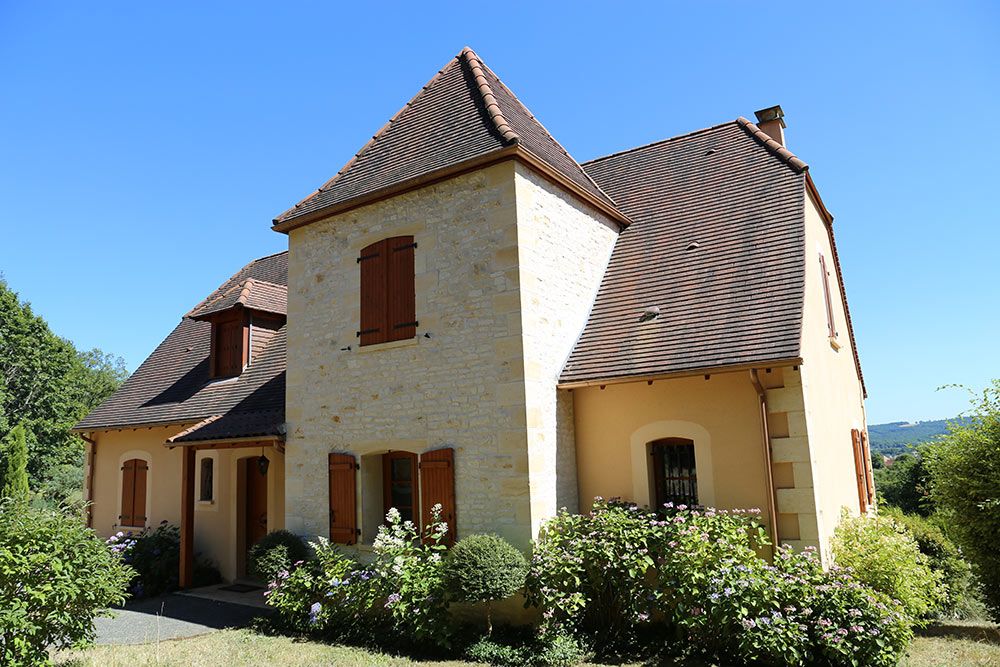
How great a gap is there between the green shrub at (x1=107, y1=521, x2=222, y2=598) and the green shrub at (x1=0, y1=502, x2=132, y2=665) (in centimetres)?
514

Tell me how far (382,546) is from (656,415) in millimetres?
4214

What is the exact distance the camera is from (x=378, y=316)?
10.3 m

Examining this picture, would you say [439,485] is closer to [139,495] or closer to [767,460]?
[767,460]

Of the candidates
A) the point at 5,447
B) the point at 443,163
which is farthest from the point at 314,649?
the point at 5,447

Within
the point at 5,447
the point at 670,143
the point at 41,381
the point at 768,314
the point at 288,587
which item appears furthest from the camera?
the point at 41,381

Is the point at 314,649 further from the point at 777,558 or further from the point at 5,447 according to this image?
the point at 5,447

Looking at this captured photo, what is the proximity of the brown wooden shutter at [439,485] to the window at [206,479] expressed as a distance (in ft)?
21.3

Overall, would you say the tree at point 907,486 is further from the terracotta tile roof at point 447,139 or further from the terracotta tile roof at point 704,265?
the terracotta tile roof at point 447,139

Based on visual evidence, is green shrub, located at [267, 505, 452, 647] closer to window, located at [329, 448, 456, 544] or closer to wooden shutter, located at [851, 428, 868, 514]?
window, located at [329, 448, 456, 544]

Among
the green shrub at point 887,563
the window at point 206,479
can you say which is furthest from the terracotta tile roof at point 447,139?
the green shrub at point 887,563

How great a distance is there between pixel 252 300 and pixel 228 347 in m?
1.27

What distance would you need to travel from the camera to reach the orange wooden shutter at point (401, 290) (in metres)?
10.0

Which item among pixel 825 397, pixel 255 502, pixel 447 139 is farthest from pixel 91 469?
pixel 825 397

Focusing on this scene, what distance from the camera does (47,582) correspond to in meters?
6.89
